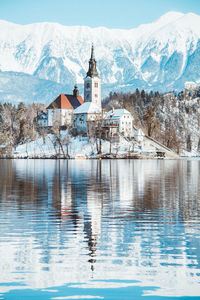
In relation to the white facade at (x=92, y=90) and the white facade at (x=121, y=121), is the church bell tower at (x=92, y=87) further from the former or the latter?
the white facade at (x=121, y=121)

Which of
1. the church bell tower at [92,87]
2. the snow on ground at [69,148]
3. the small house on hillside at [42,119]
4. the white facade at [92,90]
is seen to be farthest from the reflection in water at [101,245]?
the church bell tower at [92,87]

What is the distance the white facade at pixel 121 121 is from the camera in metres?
147

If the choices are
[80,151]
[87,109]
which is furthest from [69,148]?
[87,109]

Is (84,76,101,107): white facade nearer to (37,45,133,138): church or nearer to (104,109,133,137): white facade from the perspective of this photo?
(37,45,133,138): church

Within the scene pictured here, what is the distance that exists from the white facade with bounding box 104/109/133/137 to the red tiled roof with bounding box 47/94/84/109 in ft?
61.5

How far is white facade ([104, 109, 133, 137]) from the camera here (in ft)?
484

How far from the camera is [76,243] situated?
1544 centimetres

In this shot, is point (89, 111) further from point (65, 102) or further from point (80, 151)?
point (80, 151)

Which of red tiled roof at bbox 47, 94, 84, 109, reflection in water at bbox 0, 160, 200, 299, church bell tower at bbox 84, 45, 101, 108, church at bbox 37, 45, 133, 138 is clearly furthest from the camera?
church bell tower at bbox 84, 45, 101, 108

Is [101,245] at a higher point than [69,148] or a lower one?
lower

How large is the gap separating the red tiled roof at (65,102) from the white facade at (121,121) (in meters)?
18.7

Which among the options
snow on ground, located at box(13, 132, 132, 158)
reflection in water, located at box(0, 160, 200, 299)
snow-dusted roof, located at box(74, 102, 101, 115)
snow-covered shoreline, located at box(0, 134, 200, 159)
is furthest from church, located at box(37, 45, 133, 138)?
reflection in water, located at box(0, 160, 200, 299)

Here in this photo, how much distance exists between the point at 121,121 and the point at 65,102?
26.0 m

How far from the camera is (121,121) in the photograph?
14850 centimetres
